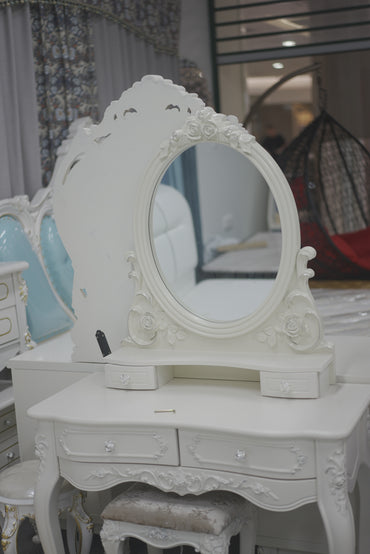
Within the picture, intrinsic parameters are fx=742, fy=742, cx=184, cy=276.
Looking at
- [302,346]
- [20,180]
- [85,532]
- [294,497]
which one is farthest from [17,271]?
[294,497]

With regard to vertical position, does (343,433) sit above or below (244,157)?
below

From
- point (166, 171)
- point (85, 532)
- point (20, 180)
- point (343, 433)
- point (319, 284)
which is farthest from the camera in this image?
point (319, 284)

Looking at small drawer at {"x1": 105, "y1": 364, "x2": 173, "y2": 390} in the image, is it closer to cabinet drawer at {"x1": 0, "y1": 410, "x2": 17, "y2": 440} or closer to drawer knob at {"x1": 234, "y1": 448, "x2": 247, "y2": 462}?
drawer knob at {"x1": 234, "y1": 448, "x2": 247, "y2": 462}

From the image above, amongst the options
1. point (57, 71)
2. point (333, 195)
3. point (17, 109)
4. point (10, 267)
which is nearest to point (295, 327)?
point (10, 267)

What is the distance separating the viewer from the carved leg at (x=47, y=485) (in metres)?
2.07

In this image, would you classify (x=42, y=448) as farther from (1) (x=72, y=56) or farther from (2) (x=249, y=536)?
(1) (x=72, y=56)

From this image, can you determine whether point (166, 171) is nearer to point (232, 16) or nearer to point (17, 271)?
point (17, 271)

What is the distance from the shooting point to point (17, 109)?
10.8ft

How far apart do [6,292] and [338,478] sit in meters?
1.58

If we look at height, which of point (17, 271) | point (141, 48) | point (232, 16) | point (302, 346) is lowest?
point (302, 346)

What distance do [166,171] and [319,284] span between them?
2.30 meters

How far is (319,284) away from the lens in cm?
428

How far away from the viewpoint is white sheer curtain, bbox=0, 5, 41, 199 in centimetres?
324

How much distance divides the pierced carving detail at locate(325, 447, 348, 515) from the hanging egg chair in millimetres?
2666
